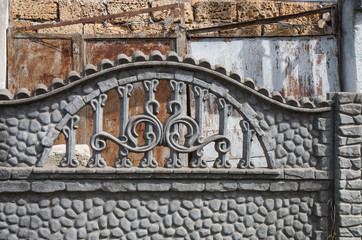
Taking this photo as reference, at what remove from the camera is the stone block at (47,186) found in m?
4.89

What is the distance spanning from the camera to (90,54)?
22.8 feet

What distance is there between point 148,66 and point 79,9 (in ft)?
8.81

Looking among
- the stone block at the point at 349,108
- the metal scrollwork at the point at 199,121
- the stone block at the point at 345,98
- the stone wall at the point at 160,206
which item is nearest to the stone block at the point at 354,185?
the stone wall at the point at 160,206

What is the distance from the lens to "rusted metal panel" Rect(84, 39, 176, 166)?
6816mm

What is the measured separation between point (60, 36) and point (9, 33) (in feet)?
2.41

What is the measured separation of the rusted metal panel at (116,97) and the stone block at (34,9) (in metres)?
0.78

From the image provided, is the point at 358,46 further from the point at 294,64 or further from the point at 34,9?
the point at 34,9

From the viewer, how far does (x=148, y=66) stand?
5062mm

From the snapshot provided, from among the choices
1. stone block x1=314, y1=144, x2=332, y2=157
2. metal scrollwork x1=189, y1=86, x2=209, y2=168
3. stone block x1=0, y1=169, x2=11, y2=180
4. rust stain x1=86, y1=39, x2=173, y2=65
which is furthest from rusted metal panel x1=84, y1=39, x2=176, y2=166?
stone block x1=314, y1=144, x2=332, y2=157

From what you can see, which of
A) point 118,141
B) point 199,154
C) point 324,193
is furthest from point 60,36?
point 324,193

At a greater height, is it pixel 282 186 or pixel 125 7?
pixel 125 7

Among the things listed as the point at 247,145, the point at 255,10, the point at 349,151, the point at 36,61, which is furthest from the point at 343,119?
the point at 36,61

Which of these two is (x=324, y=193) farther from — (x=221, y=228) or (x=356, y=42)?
(x=356, y=42)

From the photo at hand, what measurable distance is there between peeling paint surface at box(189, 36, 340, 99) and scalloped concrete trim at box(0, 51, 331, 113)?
1.95 meters
